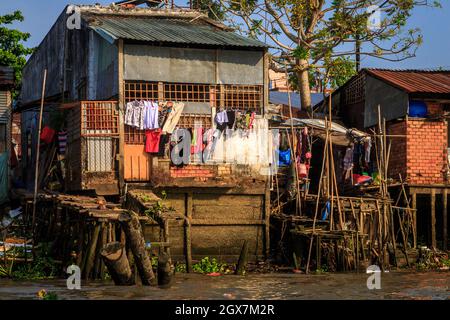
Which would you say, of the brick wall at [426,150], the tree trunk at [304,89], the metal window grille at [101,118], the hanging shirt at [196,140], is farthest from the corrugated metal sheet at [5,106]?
the brick wall at [426,150]

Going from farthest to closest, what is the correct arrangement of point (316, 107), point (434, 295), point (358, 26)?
point (316, 107)
point (358, 26)
point (434, 295)

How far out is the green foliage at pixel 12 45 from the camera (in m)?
31.1

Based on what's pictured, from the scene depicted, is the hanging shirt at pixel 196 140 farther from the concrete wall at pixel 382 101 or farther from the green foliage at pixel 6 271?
the concrete wall at pixel 382 101

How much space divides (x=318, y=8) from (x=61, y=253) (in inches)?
487

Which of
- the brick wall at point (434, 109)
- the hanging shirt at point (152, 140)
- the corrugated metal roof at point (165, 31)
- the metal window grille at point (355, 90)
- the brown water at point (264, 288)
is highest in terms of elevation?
the corrugated metal roof at point (165, 31)

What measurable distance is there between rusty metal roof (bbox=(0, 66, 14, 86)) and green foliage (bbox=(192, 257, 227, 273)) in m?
7.93

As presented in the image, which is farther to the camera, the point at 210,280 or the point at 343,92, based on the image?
the point at 343,92

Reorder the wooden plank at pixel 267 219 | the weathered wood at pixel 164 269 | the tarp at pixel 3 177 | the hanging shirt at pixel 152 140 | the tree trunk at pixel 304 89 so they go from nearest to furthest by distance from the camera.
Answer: the weathered wood at pixel 164 269, the hanging shirt at pixel 152 140, the wooden plank at pixel 267 219, the tarp at pixel 3 177, the tree trunk at pixel 304 89

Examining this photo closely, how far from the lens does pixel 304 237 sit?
21.8 metres

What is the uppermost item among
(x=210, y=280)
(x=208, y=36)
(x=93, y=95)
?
(x=208, y=36)

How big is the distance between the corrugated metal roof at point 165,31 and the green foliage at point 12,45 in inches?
316
